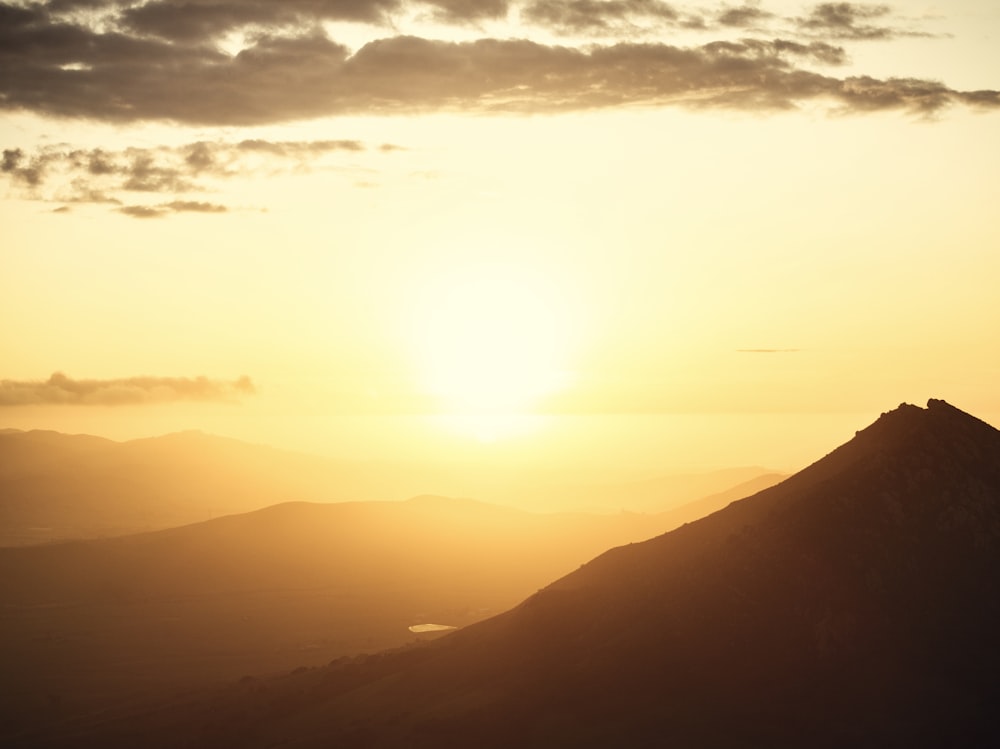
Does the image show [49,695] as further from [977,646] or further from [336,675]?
[977,646]

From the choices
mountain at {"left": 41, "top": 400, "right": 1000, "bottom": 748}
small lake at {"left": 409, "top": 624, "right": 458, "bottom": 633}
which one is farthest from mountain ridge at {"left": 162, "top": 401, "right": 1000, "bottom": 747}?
small lake at {"left": 409, "top": 624, "right": 458, "bottom": 633}

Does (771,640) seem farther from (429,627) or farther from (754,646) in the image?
(429,627)

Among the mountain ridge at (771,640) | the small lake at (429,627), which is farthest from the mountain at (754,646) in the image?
the small lake at (429,627)

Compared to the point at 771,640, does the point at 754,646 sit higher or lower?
lower

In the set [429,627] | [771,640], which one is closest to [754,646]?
[771,640]

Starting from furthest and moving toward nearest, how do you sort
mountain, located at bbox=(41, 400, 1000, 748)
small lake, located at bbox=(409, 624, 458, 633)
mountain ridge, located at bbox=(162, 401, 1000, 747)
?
1. small lake, located at bbox=(409, 624, 458, 633)
2. mountain, located at bbox=(41, 400, 1000, 748)
3. mountain ridge, located at bbox=(162, 401, 1000, 747)

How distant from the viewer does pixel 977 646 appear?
75688 millimetres

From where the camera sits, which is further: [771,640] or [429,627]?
[429,627]

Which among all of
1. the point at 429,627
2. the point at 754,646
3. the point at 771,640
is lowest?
the point at 429,627

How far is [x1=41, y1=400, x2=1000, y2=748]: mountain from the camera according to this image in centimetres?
7194

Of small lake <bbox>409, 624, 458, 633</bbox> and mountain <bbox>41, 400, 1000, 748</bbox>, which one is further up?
mountain <bbox>41, 400, 1000, 748</bbox>

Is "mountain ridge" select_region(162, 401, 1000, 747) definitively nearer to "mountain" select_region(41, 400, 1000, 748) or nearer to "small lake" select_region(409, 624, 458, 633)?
"mountain" select_region(41, 400, 1000, 748)

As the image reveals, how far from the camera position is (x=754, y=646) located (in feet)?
255

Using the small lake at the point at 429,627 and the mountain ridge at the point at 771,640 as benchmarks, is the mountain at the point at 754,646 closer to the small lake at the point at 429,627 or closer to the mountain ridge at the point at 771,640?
the mountain ridge at the point at 771,640
